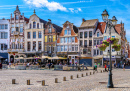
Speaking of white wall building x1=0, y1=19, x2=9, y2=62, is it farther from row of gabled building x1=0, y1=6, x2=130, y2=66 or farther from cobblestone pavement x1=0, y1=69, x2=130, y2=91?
cobblestone pavement x1=0, y1=69, x2=130, y2=91

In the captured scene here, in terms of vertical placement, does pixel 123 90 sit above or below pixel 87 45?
below

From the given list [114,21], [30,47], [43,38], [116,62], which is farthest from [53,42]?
[114,21]

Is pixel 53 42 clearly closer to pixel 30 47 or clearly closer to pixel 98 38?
pixel 30 47

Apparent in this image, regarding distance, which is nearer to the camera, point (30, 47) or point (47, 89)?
point (47, 89)

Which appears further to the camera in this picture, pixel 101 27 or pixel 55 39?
pixel 55 39

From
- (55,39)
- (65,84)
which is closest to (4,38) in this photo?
(55,39)

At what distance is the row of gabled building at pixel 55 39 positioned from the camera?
162 ft

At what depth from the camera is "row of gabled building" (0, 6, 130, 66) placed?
49469 mm

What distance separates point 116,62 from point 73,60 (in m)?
10.6

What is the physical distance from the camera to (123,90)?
13062 mm

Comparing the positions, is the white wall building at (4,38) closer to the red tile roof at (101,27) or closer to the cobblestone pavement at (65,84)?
the red tile roof at (101,27)

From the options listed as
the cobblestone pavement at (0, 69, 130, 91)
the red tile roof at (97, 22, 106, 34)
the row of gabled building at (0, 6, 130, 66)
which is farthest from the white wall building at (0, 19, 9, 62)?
the cobblestone pavement at (0, 69, 130, 91)

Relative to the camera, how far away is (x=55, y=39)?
5353cm

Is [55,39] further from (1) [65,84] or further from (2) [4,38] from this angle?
(1) [65,84]
